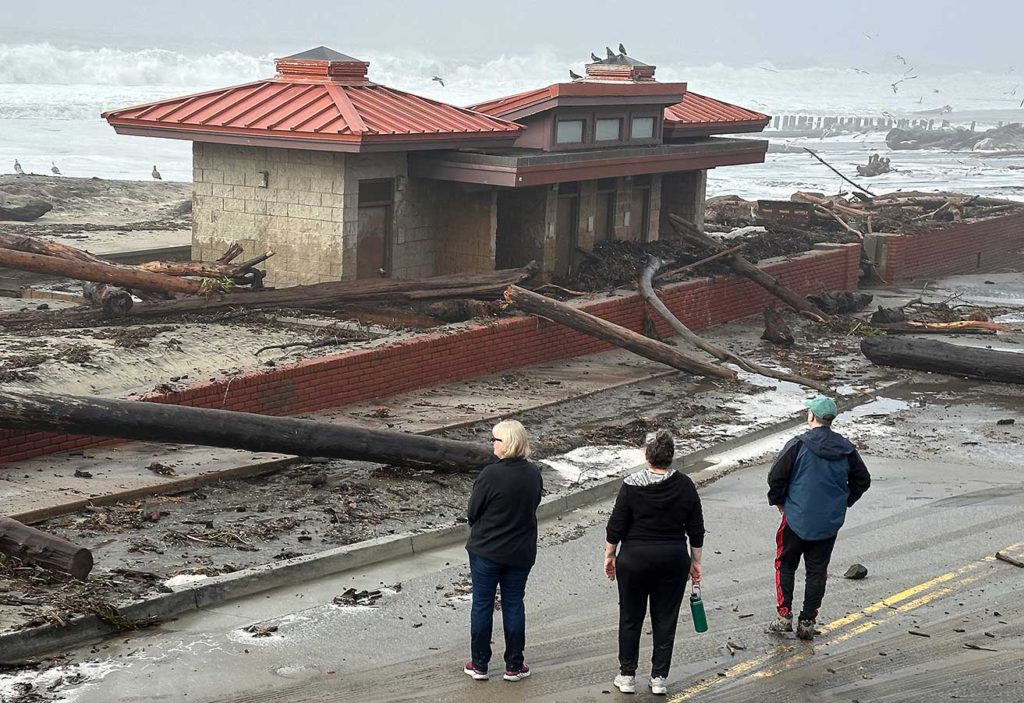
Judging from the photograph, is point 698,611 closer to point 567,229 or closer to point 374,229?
point 374,229

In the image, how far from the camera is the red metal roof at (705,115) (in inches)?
1059

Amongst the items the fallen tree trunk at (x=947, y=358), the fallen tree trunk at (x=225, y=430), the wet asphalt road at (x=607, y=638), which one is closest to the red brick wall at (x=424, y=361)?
the fallen tree trunk at (x=225, y=430)

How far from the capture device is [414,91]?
395 ft

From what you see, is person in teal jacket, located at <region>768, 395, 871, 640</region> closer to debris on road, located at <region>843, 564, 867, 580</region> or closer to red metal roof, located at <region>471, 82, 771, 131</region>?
debris on road, located at <region>843, 564, 867, 580</region>

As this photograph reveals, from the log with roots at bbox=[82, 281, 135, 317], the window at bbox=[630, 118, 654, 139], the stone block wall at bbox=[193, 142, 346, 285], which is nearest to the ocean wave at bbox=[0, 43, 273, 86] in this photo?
the window at bbox=[630, 118, 654, 139]

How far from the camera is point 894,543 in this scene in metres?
11.0

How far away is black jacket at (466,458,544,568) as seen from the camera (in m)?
7.41

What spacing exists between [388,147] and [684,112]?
1042 centimetres

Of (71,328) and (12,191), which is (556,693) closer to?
(71,328)

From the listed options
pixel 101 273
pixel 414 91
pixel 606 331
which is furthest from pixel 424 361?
pixel 414 91

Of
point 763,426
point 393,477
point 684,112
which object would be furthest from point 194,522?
point 684,112

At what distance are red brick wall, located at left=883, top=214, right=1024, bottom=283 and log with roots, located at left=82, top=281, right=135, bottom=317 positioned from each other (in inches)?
748

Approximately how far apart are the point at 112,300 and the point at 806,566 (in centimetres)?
1028

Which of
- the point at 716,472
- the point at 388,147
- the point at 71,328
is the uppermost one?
the point at 388,147
